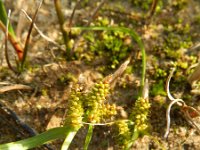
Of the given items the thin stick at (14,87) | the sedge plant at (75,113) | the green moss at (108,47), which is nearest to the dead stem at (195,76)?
the green moss at (108,47)

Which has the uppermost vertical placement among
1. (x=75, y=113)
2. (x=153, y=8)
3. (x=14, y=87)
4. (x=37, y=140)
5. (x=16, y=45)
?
(x=153, y=8)

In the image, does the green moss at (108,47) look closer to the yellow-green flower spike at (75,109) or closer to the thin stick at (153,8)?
the thin stick at (153,8)

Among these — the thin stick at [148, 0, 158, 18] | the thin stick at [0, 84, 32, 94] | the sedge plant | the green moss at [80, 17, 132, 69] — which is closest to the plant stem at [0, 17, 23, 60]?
the thin stick at [0, 84, 32, 94]

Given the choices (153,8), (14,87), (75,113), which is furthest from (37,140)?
(153,8)

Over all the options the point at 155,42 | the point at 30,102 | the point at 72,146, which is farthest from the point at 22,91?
the point at 155,42

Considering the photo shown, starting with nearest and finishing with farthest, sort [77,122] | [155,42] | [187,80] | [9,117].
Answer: [77,122]
[9,117]
[187,80]
[155,42]

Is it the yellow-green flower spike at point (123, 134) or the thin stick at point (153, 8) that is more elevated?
the thin stick at point (153, 8)

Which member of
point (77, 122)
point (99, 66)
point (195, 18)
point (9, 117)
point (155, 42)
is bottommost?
point (77, 122)

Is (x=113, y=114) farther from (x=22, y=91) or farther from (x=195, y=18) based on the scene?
(x=195, y=18)

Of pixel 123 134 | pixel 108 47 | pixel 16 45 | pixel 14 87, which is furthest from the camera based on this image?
pixel 108 47

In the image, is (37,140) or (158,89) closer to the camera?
(37,140)

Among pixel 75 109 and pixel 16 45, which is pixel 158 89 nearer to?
pixel 75 109
